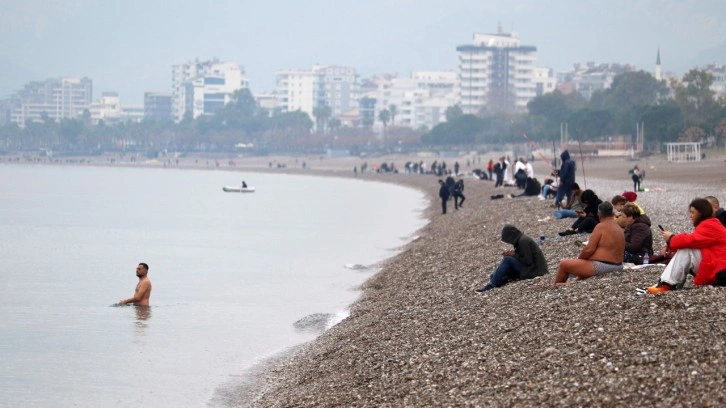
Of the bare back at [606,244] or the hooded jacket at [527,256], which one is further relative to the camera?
the hooded jacket at [527,256]

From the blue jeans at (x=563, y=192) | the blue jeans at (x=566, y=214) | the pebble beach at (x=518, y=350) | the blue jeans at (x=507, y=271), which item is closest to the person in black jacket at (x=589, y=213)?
the pebble beach at (x=518, y=350)

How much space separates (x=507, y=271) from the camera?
15.1 meters

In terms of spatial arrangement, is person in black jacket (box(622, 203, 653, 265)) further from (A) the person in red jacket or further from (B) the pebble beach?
(A) the person in red jacket

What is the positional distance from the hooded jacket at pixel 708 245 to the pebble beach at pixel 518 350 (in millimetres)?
215

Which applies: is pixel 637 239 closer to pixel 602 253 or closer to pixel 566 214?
pixel 602 253

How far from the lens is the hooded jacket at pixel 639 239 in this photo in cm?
1415

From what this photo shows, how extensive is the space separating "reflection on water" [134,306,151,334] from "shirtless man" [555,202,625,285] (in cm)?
742

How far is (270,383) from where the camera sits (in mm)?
14070

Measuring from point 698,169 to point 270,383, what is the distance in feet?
164

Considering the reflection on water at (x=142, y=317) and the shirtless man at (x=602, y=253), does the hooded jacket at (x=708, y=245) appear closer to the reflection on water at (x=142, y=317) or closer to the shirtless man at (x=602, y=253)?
the shirtless man at (x=602, y=253)

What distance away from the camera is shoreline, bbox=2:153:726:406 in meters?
8.97

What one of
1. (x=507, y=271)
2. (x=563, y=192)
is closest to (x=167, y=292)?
(x=563, y=192)

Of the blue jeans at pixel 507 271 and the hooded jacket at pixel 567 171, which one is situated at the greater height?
the hooded jacket at pixel 567 171

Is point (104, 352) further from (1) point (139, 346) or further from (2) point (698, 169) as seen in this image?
(2) point (698, 169)
